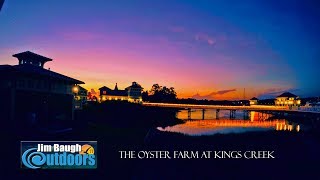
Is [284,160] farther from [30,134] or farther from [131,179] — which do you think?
[30,134]

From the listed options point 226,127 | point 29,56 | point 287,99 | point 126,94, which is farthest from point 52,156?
point 287,99

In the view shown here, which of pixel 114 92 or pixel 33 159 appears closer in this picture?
pixel 33 159

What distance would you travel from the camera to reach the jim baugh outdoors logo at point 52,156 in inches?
368

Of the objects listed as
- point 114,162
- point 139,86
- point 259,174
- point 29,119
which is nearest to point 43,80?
point 29,119

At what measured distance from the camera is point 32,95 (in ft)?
58.6

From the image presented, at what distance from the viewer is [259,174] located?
1388 cm

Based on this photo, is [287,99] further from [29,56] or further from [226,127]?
[29,56]

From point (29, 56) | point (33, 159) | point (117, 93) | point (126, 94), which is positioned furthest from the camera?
point (117, 93)

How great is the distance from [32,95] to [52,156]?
9.69m

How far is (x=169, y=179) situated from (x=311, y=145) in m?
18.2

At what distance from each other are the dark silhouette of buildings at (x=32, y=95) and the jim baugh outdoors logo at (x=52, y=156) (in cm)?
724

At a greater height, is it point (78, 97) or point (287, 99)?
point (78, 97)

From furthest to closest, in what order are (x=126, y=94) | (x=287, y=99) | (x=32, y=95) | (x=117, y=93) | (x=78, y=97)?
(x=287, y=99) < (x=117, y=93) < (x=126, y=94) < (x=78, y=97) < (x=32, y=95)

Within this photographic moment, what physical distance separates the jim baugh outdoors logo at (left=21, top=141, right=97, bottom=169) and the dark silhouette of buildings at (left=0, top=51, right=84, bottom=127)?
285 inches
